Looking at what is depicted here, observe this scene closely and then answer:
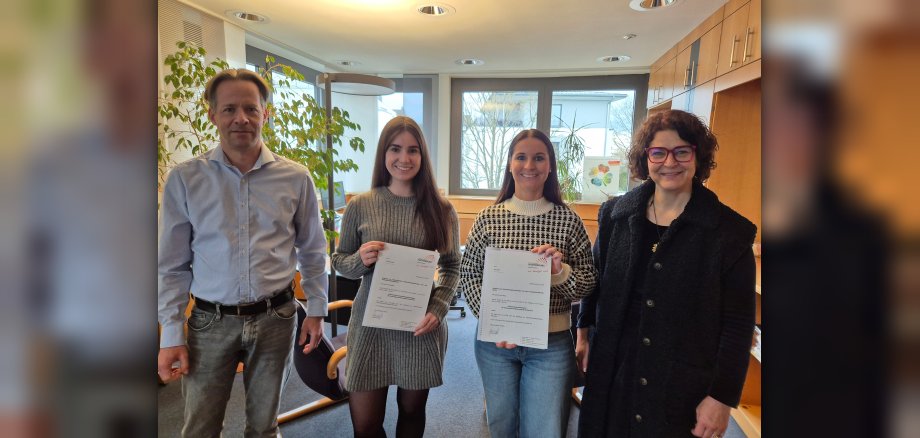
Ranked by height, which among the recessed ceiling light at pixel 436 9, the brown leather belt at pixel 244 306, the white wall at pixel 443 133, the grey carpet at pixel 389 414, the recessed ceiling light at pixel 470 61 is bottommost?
the grey carpet at pixel 389 414

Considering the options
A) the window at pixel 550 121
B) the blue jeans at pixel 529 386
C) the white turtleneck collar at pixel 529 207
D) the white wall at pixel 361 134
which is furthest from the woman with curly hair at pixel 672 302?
the white wall at pixel 361 134

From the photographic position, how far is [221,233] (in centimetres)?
147

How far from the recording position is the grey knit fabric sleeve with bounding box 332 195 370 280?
1.68 meters

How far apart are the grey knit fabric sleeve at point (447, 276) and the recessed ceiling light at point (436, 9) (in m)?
1.96

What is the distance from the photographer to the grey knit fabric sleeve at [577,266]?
151 cm

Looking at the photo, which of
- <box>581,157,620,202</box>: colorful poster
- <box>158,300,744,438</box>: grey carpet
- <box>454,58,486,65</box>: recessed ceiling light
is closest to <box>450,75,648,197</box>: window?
<box>581,157,620,202</box>: colorful poster

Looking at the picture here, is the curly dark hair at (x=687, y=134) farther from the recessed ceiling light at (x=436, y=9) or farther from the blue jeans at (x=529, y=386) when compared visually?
the recessed ceiling light at (x=436, y=9)

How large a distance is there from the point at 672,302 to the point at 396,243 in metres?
0.98

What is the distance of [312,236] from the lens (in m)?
1.74

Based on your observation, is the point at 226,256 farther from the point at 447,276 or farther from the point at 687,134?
the point at 687,134
